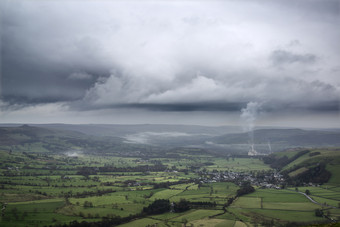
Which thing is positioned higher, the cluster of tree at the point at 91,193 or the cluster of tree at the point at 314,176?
the cluster of tree at the point at 314,176

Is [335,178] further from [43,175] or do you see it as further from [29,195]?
[43,175]

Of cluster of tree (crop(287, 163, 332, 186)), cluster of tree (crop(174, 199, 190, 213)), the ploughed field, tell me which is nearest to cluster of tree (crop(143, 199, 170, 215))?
the ploughed field

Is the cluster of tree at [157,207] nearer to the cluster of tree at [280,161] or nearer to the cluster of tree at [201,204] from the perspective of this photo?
the cluster of tree at [201,204]

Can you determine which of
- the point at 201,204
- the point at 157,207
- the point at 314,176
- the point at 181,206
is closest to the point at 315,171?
the point at 314,176

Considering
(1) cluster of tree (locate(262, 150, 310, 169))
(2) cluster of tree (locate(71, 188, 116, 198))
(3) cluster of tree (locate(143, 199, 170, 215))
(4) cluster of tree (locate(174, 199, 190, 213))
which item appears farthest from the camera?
(1) cluster of tree (locate(262, 150, 310, 169))

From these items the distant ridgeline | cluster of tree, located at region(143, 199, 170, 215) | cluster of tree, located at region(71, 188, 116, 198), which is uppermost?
the distant ridgeline

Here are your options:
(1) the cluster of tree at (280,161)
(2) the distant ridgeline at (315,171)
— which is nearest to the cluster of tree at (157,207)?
(2) the distant ridgeline at (315,171)

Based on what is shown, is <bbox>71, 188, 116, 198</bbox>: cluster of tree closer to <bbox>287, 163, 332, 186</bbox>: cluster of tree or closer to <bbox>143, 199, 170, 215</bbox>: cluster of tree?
<bbox>143, 199, 170, 215</bbox>: cluster of tree

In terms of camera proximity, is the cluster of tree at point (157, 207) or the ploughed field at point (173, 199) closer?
the ploughed field at point (173, 199)

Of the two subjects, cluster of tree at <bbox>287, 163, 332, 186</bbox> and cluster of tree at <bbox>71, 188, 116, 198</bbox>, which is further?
cluster of tree at <bbox>287, 163, 332, 186</bbox>
